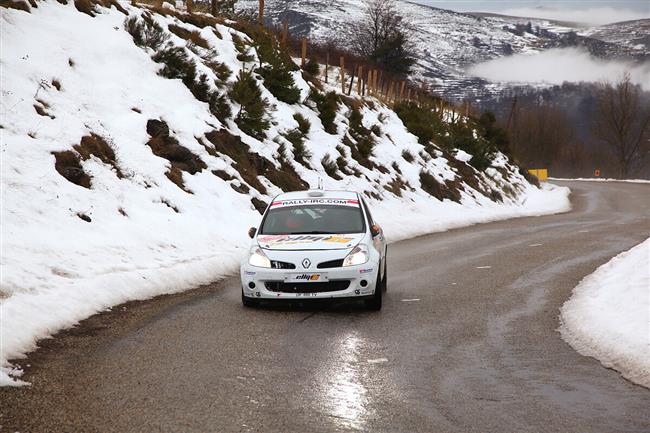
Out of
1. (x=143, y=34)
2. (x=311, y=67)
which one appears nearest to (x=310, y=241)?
(x=143, y=34)

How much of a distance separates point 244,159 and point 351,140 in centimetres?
1061

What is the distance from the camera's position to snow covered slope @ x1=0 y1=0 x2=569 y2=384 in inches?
436

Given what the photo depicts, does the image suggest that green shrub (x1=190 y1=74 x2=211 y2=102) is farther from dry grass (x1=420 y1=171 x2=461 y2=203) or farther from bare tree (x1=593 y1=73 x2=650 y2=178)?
bare tree (x1=593 y1=73 x2=650 y2=178)

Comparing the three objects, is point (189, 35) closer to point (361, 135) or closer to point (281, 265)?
point (361, 135)

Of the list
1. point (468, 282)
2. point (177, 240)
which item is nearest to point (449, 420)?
point (468, 282)

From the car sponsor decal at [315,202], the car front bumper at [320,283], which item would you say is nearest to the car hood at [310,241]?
the car front bumper at [320,283]

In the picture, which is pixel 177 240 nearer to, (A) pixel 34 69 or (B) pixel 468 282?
(B) pixel 468 282

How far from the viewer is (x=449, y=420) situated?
5531mm

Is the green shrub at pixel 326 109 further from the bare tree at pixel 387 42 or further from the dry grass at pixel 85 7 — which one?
the bare tree at pixel 387 42

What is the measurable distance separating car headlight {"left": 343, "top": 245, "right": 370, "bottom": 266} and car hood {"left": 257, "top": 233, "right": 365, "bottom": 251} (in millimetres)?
104

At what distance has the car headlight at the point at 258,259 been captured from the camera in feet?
33.9

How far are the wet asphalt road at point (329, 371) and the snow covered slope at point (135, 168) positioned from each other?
77 centimetres

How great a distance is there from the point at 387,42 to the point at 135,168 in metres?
55.4

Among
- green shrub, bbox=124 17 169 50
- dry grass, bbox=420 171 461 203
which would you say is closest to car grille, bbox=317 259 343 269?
green shrub, bbox=124 17 169 50
